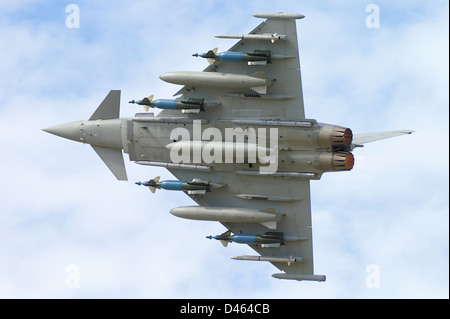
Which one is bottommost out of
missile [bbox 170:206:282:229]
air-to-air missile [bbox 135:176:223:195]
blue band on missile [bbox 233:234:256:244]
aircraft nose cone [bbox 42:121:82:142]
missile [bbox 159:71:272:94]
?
blue band on missile [bbox 233:234:256:244]

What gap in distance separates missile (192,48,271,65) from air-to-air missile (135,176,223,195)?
16.0 ft

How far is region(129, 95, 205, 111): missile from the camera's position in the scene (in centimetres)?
4212

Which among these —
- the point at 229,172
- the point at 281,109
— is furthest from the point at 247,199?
the point at 281,109

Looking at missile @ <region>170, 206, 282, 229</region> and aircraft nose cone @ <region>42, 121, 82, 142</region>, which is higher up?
aircraft nose cone @ <region>42, 121, 82, 142</region>

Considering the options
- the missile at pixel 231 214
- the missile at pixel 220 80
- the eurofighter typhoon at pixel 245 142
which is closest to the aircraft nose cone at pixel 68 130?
the eurofighter typhoon at pixel 245 142

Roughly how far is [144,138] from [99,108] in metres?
2.27

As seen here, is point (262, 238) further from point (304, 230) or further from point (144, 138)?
point (144, 138)

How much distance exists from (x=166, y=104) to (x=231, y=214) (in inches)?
190

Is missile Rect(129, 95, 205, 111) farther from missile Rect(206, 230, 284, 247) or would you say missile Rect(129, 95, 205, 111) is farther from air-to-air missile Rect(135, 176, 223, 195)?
missile Rect(206, 230, 284, 247)

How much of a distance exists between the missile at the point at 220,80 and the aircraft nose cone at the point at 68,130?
15.4ft

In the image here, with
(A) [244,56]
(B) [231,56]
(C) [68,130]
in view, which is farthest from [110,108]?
(A) [244,56]

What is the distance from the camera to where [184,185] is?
4291cm

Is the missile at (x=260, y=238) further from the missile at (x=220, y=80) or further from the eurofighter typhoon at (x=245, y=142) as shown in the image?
the missile at (x=220, y=80)

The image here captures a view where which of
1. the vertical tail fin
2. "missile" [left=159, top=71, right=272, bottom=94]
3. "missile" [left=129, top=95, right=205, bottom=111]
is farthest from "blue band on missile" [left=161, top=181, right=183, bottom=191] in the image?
"missile" [left=159, top=71, right=272, bottom=94]
